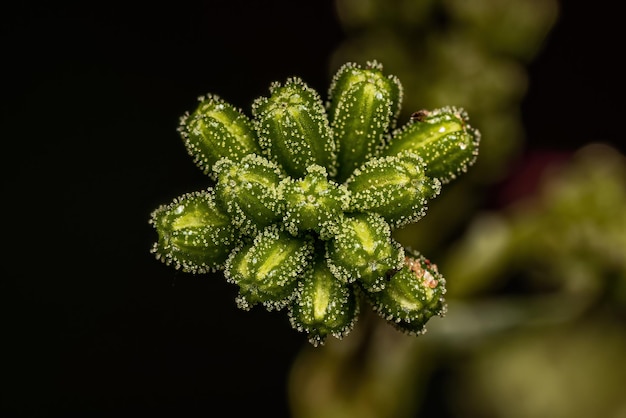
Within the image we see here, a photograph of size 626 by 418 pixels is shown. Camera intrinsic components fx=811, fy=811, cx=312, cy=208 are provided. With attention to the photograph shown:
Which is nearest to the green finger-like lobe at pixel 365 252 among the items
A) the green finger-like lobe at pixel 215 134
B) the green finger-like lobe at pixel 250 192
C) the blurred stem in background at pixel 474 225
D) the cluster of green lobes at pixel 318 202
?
the cluster of green lobes at pixel 318 202

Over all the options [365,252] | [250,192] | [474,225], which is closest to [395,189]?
[365,252]

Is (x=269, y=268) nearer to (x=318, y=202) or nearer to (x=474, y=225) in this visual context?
(x=318, y=202)

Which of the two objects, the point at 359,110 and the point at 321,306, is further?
the point at 359,110

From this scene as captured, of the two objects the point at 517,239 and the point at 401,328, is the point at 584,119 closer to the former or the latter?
the point at 517,239

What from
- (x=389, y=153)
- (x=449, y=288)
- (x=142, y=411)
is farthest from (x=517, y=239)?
(x=142, y=411)

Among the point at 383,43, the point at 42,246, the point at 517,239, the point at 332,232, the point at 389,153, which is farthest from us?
the point at 42,246

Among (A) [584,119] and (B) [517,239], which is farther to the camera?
(A) [584,119]
